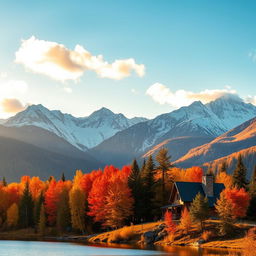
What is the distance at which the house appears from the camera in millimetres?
93375

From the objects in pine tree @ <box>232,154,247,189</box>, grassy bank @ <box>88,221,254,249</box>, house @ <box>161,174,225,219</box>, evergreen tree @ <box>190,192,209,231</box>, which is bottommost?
grassy bank @ <box>88,221,254,249</box>

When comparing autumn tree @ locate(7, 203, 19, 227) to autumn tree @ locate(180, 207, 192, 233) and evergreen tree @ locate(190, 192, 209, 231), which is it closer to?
autumn tree @ locate(180, 207, 192, 233)

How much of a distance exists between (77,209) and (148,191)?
707 inches

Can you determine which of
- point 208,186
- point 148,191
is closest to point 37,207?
point 148,191

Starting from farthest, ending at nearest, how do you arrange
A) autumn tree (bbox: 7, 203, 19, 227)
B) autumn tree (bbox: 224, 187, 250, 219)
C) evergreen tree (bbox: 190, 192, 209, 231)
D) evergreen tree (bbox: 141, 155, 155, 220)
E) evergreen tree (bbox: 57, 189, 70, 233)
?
autumn tree (bbox: 7, 203, 19, 227) → evergreen tree (bbox: 57, 189, 70, 233) → evergreen tree (bbox: 141, 155, 155, 220) → autumn tree (bbox: 224, 187, 250, 219) → evergreen tree (bbox: 190, 192, 209, 231)

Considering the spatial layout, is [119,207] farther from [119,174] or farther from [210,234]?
Answer: [210,234]

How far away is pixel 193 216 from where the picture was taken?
80500 millimetres

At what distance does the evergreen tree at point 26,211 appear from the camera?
120812 mm

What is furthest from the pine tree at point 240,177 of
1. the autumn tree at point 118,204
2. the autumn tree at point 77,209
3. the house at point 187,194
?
the autumn tree at point 77,209

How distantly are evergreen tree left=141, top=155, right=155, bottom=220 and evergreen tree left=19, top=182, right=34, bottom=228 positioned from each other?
3746cm

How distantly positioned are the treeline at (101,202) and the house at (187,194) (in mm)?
4219

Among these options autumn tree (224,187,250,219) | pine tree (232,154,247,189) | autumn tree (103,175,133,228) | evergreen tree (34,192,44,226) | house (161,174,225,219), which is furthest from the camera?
evergreen tree (34,192,44,226)

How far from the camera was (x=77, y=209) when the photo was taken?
105 m

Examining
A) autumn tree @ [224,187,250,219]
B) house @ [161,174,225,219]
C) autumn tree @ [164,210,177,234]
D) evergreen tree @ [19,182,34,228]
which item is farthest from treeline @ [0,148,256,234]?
autumn tree @ [224,187,250,219]
